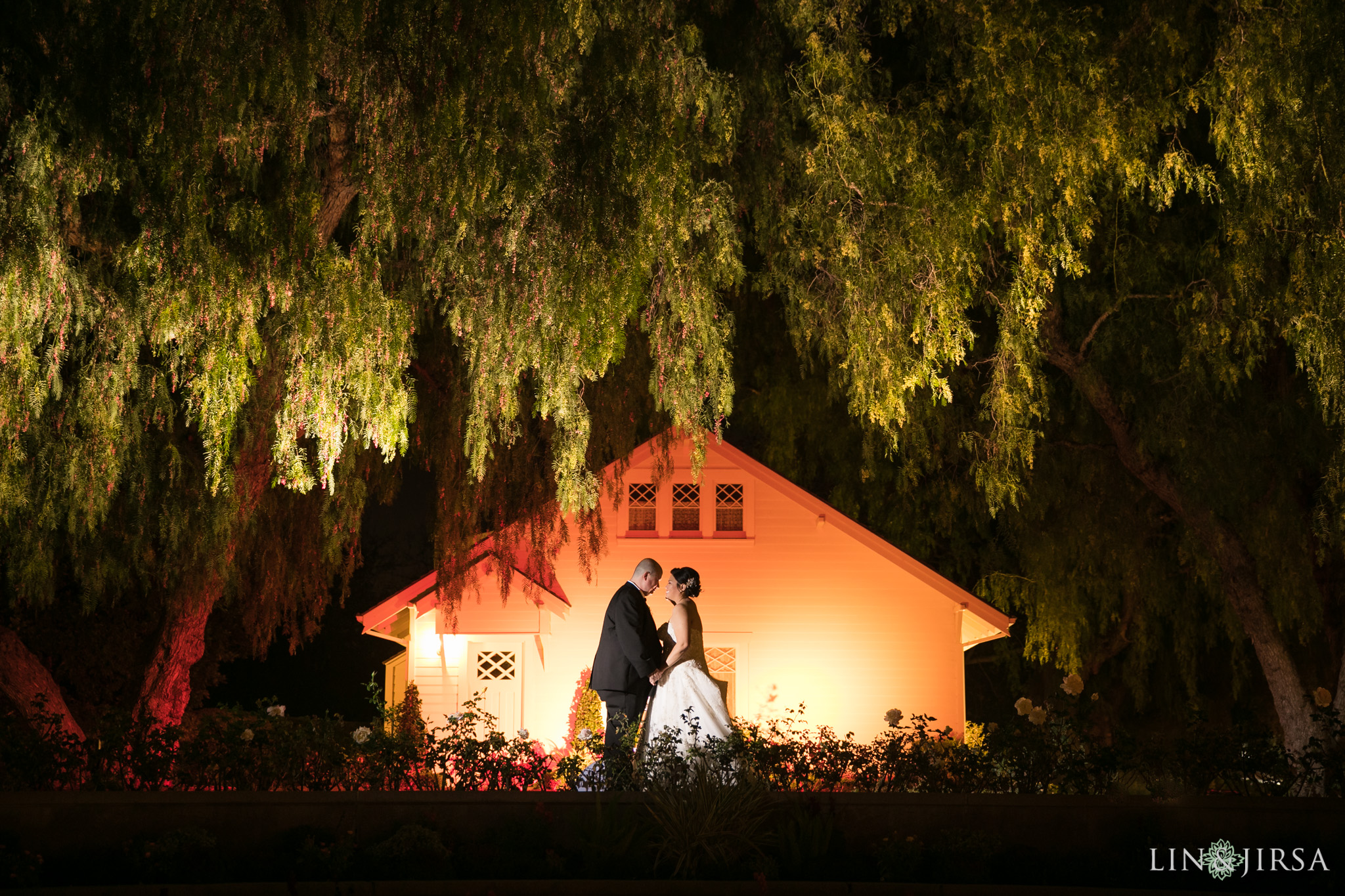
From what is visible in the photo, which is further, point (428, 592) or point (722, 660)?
point (722, 660)

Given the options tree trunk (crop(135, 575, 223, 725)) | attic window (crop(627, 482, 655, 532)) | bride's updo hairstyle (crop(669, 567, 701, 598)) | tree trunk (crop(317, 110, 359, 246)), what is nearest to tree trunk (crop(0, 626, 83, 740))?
tree trunk (crop(135, 575, 223, 725))

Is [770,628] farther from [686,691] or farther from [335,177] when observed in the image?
[335,177]

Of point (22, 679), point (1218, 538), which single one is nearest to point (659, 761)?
point (22, 679)

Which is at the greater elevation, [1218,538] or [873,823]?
[1218,538]

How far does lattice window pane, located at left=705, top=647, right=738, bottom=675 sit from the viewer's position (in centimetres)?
1592

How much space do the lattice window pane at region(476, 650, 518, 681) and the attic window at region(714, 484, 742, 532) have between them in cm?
Answer: 330

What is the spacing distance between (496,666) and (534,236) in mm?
9232

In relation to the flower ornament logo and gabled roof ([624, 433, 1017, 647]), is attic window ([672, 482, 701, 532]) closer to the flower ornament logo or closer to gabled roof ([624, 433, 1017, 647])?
gabled roof ([624, 433, 1017, 647])

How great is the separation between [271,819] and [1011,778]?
4.60 meters

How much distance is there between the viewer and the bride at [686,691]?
26.9 feet

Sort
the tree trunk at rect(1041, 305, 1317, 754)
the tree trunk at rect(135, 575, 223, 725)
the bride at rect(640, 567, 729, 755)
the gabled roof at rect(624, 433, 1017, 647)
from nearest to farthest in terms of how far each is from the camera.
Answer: the bride at rect(640, 567, 729, 755) < the tree trunk at rect(135, 575, 223, 725) < the tree trunk at rect(1041, 305, 1317, 754) < the gabled roof at rect(624, 433, 1017, 647)

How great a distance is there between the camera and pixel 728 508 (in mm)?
16469

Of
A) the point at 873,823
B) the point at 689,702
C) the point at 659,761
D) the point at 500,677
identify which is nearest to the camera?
the point at 873,823

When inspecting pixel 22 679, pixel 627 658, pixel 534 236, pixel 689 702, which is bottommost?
pixel 689 702
